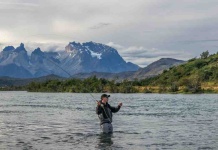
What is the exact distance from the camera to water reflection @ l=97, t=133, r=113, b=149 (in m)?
28.9

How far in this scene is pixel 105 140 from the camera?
3173cm

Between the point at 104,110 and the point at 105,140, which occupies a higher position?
the point at 104,110

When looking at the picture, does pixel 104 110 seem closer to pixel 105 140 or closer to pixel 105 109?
pixel 105 109

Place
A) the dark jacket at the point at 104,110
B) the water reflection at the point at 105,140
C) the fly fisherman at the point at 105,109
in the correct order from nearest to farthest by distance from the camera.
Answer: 1. the water reflection at the point at 105,140
2. the fly fisherman at the point at 105,109
3. the dark jacket at the point at 104,110

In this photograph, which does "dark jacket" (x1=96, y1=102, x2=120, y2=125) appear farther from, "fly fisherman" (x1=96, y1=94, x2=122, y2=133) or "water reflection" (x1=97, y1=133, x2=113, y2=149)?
"water reflection" (x1=97, y1=133, x2=113, y2=149)

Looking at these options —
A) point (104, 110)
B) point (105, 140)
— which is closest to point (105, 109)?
point (104, 110)

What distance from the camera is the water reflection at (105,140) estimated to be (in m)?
28.9

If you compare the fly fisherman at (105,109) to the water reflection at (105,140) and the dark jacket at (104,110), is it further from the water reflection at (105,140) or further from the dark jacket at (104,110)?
the water reflection at (105,140)

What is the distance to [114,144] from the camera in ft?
97.5

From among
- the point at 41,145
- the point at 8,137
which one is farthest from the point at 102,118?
the point at 8,137

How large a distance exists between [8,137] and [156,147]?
13.5 metres

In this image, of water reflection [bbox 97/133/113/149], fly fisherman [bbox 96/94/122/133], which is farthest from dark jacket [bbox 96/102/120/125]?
water reflection [bbox 97/133/113/149]

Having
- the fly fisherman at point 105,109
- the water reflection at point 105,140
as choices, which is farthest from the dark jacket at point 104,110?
the water reflection at point 105,140

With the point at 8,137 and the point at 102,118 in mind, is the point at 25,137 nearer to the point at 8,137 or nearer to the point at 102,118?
the point at 8,137
